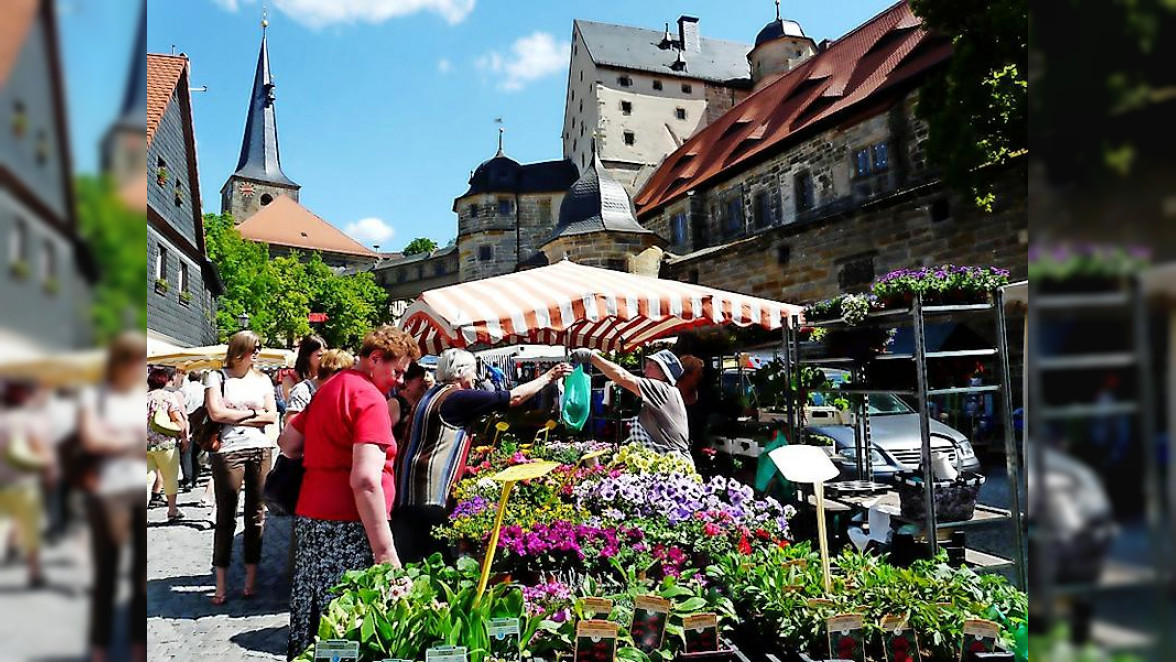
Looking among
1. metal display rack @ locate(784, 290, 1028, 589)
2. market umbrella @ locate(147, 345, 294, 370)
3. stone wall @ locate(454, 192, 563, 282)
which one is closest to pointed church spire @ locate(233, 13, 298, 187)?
stone wall @ locate(454, 192, 563, 282)

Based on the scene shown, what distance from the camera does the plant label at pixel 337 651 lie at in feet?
7.33

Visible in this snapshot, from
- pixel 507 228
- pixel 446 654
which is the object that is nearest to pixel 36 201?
pixel 446 654

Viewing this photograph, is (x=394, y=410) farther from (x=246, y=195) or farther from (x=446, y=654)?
(x=246, y=195)

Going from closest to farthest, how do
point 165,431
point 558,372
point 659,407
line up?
point 659,407 < point 558,372 < point 165,431

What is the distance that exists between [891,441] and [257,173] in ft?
210

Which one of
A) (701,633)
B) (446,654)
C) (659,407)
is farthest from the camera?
(659,407)

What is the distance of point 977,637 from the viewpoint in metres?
2.58

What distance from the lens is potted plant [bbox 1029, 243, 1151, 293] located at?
391mm

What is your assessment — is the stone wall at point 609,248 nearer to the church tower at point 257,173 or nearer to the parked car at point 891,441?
the parked car at point 891,441

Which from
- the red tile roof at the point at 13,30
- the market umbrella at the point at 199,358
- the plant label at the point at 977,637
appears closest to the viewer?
the red tile roof at the point at 13,30

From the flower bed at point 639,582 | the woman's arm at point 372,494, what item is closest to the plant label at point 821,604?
the flower bed at point 639,582

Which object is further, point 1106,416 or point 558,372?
point 558,372

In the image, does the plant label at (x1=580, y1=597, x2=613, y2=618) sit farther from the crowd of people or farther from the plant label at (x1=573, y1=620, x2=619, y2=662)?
the crowd of people

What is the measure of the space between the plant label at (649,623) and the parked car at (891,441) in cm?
523
